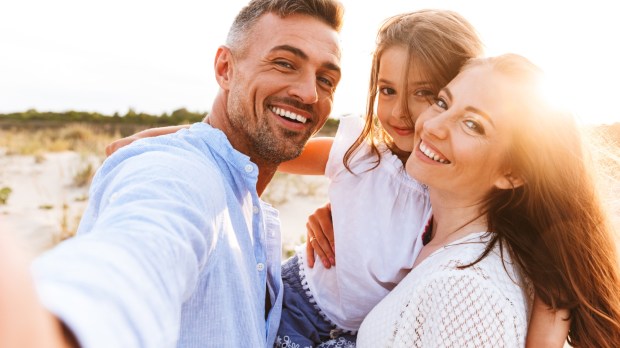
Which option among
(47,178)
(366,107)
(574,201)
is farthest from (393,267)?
(47,178)

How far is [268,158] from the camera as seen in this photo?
263 centimetres

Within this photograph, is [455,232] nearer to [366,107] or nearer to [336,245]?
[336,245]

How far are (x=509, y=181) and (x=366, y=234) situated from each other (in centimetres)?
73

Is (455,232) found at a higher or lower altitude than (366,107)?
lower

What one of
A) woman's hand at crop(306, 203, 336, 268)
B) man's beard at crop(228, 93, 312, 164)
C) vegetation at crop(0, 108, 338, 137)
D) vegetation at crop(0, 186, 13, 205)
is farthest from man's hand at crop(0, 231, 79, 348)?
vegetation at crop(0, 108, 338, 137)

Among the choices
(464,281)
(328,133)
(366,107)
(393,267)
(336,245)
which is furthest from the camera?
(328,133)

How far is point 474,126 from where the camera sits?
2014 millimetres

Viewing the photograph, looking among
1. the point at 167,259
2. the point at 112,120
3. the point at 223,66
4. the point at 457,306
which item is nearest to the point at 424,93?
the point at 223,66

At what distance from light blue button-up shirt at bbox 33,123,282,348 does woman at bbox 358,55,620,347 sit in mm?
604

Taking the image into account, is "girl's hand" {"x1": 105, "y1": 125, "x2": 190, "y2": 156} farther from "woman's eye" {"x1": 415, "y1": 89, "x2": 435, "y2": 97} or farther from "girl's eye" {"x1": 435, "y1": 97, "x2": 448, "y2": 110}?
"girl's eye" {"x1": 435, "y1": 97, "x2": 448, "y2": 110}

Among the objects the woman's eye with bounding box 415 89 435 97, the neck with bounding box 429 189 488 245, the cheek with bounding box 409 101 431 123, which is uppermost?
the woman's eye with bounding box 415 89 435 97

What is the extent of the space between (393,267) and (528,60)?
3.64 ft

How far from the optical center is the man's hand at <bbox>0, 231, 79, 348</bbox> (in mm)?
484

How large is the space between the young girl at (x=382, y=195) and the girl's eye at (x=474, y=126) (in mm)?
511
